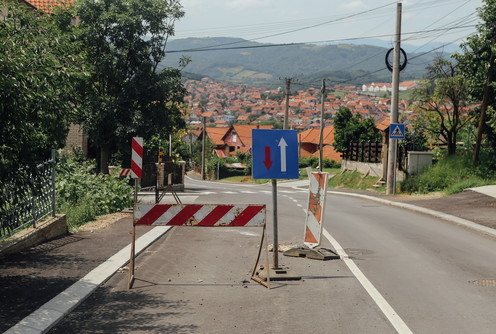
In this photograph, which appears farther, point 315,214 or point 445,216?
A: point 445,216

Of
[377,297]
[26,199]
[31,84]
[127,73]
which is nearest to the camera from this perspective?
Answer: [31,84]

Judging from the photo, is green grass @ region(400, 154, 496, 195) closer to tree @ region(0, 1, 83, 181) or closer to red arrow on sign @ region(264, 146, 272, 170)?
red arrow on sign @ region(264, 146, 272, 170)

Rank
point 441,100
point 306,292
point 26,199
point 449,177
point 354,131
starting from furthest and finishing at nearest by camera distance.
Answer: point 354,131
point 441,100
point 449,177
point 26,199
point 306,292

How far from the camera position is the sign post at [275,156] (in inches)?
376

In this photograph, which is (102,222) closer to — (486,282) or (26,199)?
(26,199)

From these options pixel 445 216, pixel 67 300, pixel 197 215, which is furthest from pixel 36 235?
pixel 445 216

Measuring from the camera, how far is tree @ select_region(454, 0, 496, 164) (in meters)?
27.3

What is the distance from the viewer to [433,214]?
19719 mm

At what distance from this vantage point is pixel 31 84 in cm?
735

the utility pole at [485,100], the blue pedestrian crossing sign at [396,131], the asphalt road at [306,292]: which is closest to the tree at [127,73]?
the blue pedestrian crossing sign at [396,131]

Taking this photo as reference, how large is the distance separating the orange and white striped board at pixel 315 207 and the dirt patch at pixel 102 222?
523 cm

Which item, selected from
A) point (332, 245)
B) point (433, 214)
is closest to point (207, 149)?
point (433, 214)

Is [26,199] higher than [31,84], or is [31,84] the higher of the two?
[31,84]

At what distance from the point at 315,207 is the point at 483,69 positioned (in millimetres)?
20003
